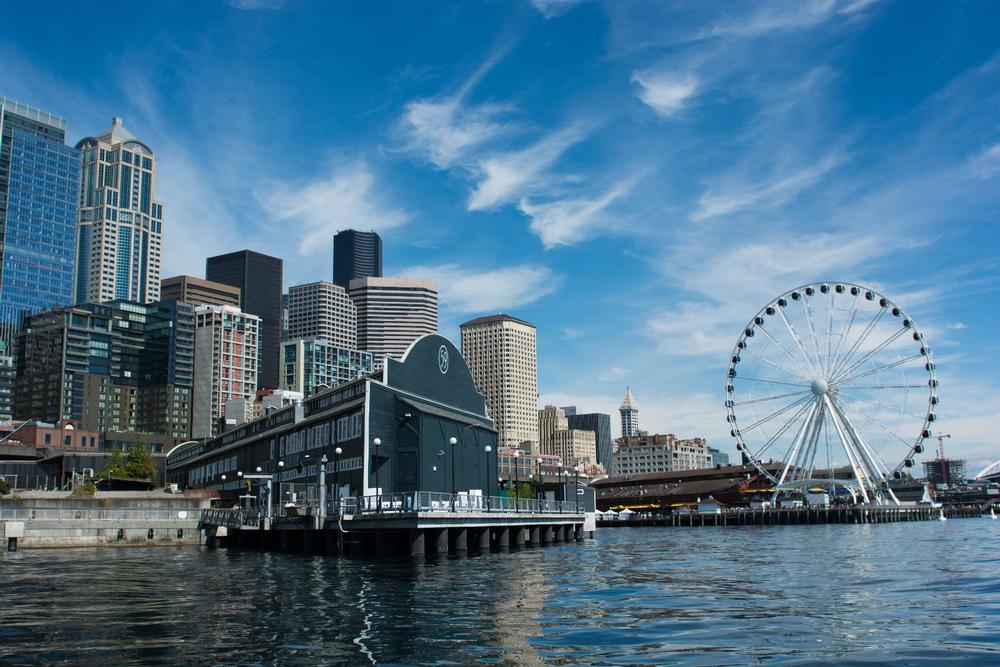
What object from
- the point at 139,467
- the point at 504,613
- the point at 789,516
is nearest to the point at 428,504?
the point at 504,613

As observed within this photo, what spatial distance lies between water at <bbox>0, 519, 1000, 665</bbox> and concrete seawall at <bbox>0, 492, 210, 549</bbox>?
91.9ft

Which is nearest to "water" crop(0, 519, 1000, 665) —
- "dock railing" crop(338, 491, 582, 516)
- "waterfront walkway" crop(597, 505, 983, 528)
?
"dock railing" crop(338, 491, 582, 516)

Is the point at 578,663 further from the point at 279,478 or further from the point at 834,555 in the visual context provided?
the point at 279,478

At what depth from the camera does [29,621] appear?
83.0 ft

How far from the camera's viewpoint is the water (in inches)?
795

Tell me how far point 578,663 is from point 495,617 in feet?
24.4

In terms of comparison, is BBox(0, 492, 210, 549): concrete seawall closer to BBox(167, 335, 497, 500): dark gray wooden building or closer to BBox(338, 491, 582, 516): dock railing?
BBox(167, 335, 497, 500): dark gray wooden building

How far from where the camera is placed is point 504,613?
1065 inches

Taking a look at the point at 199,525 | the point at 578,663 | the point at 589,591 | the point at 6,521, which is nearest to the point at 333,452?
the point at 199,525

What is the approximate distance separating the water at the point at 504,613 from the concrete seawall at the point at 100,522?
1103 inches

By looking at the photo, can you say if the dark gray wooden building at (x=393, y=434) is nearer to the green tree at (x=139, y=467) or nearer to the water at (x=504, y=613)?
the water at (x=504, y=613)

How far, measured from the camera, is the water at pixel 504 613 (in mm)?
20203

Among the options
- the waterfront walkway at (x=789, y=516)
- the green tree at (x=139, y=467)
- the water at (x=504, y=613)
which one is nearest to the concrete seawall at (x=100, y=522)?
the water at (x=504, y=613)

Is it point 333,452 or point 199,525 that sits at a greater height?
point 333,452
